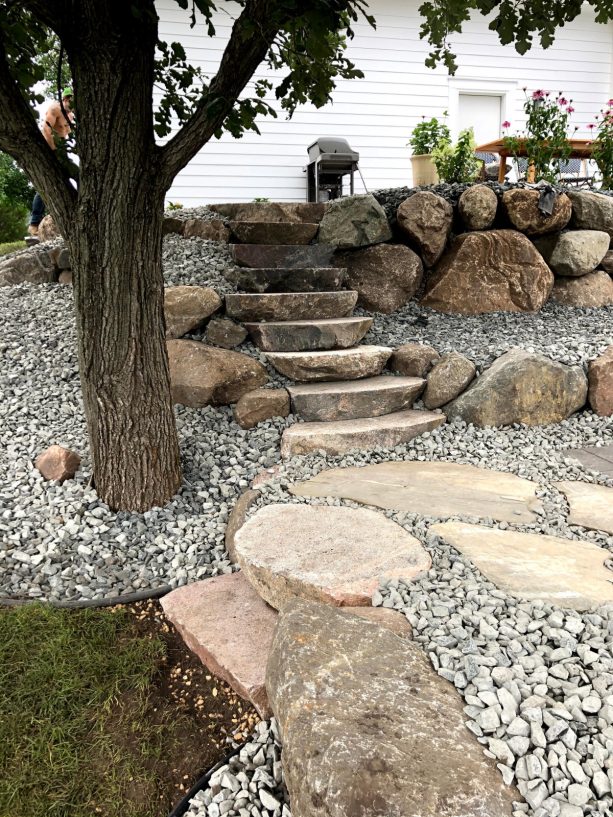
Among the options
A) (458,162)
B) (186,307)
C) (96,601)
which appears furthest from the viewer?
(458,162)

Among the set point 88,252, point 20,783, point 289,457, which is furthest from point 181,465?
point 20,783

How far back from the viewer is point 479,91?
805cm

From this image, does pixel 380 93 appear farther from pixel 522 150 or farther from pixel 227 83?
pixel 227 83

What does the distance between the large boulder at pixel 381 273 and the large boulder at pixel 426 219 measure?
115 mm

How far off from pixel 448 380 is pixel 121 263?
6.05 feet

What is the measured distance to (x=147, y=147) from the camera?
2164mm

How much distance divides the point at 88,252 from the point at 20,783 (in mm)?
1679

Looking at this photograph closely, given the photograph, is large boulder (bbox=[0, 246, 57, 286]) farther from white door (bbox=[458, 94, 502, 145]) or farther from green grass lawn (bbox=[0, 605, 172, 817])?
white door (bbox=[458, 94, 502, 145])

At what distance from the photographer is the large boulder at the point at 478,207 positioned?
4.16 m

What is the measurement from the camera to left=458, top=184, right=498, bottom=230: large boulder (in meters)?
4.16

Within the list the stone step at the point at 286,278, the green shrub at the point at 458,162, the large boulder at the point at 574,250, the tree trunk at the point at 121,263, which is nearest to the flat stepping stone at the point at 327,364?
the stone step at the point at 286,278

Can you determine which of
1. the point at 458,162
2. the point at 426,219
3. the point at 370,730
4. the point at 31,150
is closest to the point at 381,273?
the point at 426,219

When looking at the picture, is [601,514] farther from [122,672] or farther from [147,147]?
[147,147]

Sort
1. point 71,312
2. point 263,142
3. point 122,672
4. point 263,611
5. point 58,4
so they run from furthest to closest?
point 263,142, point 71,312, point 58,4, point 263,611, point 122,672
